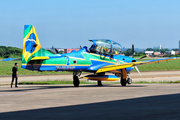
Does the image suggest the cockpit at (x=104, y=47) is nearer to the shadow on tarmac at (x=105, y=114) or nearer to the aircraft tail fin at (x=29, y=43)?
the aircraft tail fin at (x=29, y=43)

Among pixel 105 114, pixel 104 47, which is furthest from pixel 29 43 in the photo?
pixel 105 114

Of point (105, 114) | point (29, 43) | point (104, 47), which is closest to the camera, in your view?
point (105, 114)

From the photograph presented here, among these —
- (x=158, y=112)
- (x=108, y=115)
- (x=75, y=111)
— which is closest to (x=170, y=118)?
(x=158, y=112)

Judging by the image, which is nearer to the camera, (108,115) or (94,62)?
(108,115)

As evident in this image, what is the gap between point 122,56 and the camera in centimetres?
2831

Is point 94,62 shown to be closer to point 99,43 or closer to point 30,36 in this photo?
point 99,43

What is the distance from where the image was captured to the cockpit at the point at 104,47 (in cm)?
2630

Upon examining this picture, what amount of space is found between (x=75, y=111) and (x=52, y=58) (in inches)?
469

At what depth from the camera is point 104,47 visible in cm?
2658

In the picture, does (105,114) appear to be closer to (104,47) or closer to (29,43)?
(29,43)

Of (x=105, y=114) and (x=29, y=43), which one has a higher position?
(x=29, y=43)

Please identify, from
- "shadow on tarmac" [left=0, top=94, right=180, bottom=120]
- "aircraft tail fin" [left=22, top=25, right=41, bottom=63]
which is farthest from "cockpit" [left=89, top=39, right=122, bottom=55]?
"shadow on tarmac" [left=0, top=94, right=180, bottom=120]

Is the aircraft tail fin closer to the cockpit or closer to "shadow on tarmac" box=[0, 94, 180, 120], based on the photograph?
the cockpit

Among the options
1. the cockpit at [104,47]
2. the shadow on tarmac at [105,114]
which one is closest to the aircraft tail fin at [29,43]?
the cockpit at [104,47]
